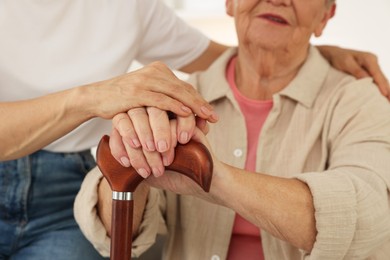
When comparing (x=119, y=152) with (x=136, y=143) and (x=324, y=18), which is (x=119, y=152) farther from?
(x=324, y=18)

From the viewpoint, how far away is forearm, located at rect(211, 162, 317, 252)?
3.26 feet

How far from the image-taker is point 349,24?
2.33 m

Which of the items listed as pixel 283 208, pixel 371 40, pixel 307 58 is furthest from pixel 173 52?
pixel 371 40

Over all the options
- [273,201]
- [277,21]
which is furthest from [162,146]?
[277,21]

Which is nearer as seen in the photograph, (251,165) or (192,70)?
(251,165)

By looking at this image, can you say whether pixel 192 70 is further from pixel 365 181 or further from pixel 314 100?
pixel 365 181

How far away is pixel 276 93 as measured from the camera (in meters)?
1.34

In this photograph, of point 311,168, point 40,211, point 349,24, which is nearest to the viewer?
point 311,168

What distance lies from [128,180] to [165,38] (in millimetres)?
803

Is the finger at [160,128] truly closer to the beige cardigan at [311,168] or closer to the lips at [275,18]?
the beige cardigan at [311,168]

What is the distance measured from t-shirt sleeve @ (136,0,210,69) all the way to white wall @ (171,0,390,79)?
2.86 feet

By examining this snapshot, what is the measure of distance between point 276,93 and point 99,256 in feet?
1.95

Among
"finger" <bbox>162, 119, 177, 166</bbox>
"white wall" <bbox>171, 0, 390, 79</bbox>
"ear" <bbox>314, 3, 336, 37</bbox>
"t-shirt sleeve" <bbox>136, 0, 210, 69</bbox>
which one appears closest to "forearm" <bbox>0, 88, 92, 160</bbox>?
"finger" <bbox>162, 119, 177, 166</bbox>

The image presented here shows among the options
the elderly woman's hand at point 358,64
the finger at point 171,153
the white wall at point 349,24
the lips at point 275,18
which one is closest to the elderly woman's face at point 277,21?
the lips at point 275,18
